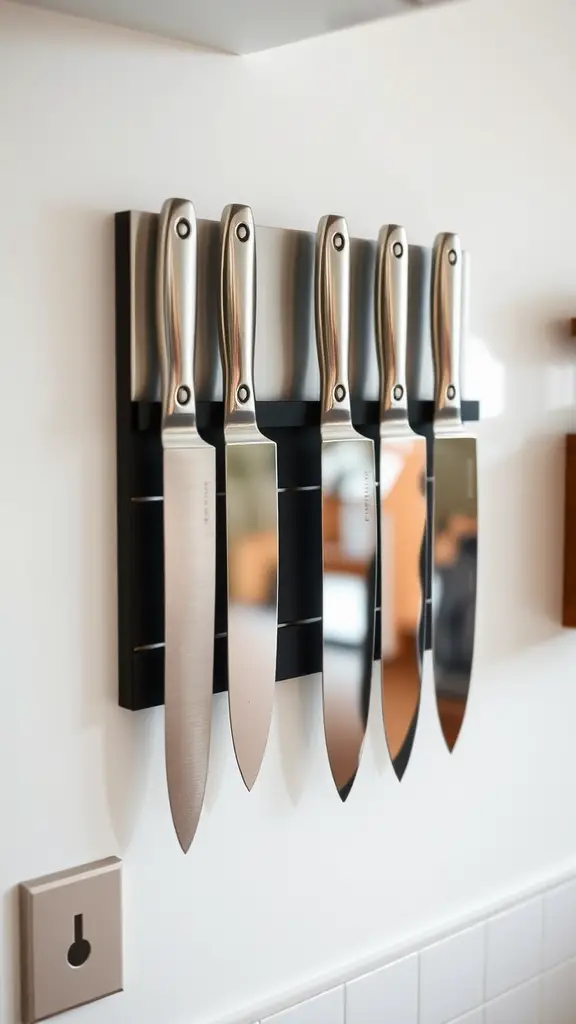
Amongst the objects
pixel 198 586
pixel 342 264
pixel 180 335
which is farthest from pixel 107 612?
pixel 342 264

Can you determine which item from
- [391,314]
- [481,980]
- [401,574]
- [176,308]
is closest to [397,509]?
[401,574]

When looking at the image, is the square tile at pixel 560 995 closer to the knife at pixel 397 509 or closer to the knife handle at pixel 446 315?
the knife at pixel 397 509

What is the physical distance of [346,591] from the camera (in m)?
0.90

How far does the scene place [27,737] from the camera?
78 cm

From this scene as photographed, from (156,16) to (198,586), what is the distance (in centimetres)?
40

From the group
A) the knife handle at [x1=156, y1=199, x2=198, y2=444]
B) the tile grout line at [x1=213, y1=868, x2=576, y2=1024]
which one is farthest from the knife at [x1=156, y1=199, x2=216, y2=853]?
the tile grout line at [x1=213, y1=868, x2=576, y2=1024]

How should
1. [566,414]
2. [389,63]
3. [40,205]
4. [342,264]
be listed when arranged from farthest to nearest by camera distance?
[566,414], [389,63], [342,264], [40,205]

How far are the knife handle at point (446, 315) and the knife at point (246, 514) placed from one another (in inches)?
8.2

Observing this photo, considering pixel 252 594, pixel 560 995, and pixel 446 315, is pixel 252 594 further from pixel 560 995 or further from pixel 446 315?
pixel 560 995

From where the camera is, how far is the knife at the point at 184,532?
782mm

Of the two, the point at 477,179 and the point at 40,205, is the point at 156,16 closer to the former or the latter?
the point at 40,205

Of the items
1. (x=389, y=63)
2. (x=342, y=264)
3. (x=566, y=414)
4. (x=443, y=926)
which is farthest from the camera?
(x=566, y=414)

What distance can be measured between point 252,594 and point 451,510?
241 mm

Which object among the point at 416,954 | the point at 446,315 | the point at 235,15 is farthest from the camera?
the point at 416,954
